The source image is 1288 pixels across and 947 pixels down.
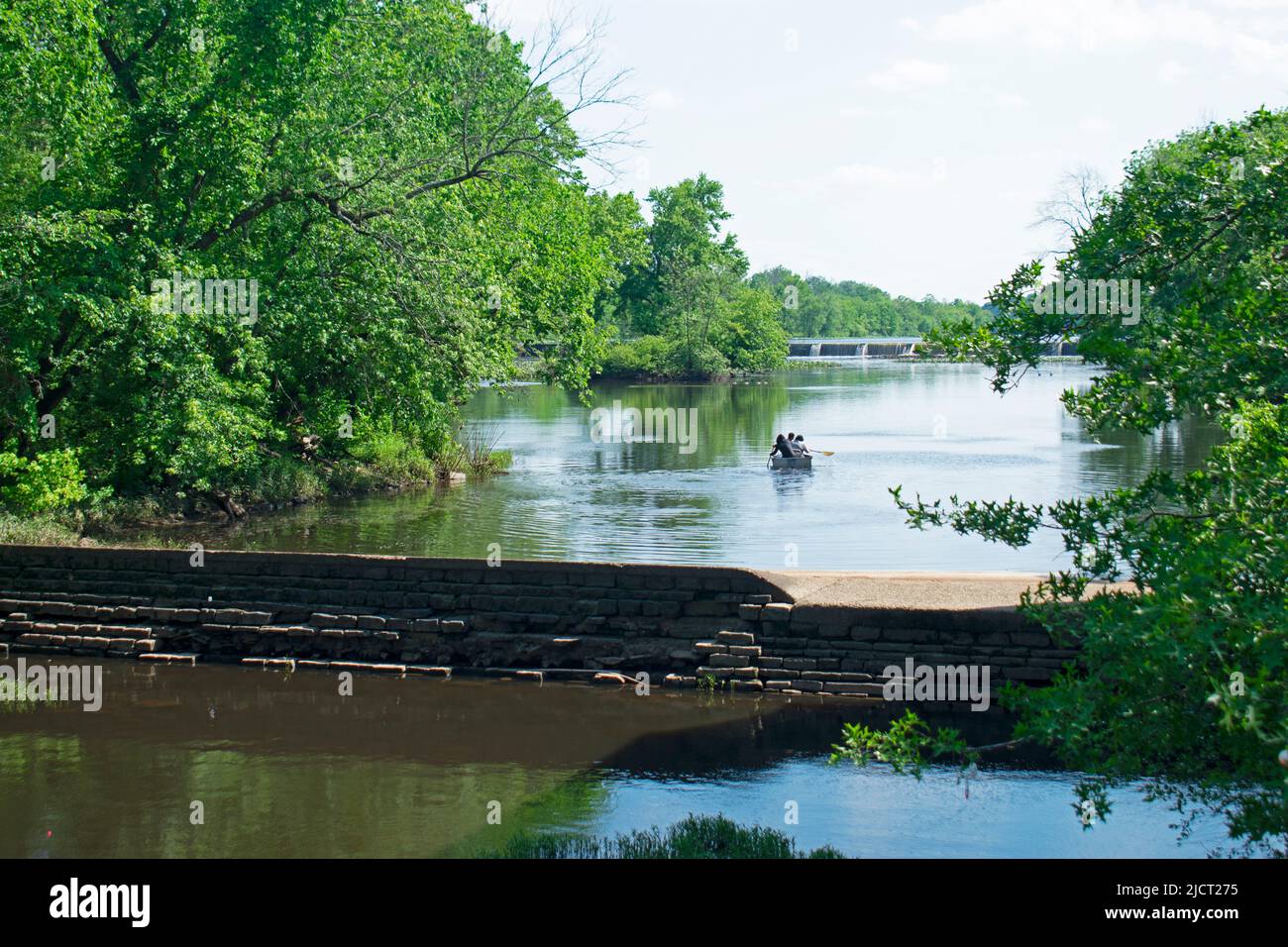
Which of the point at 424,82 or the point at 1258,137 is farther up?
the point at 424,82

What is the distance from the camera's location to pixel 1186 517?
7121 mm

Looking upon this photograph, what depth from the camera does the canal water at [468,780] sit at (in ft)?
30.6

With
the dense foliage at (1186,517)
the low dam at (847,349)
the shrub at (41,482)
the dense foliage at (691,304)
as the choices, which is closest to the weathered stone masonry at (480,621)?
the shrub at (41,482)

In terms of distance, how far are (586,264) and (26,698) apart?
20888 millimetres

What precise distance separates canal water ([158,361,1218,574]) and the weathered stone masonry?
227 inches

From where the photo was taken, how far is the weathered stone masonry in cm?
1247

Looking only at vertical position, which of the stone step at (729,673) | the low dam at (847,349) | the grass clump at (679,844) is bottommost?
the grass clump at (679,844)

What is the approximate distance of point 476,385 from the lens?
2602cm

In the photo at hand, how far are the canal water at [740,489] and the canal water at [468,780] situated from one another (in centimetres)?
742

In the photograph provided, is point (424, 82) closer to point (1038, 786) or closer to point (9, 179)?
point (9, 179)

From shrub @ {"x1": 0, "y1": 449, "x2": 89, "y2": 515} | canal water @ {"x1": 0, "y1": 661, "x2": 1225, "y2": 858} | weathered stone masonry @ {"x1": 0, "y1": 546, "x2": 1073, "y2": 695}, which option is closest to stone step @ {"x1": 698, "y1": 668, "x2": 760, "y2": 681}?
weathered stone masonry @ {"x1": 0, "y1": 546, "x2": 1073, "y2": 695}

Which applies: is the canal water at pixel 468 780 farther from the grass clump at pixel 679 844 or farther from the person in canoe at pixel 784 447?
the person in canoe at pixel 784 447

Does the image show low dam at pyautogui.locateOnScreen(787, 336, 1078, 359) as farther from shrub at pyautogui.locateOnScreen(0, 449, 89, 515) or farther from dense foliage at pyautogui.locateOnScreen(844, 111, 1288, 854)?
dense foliage at pyautogui.locateOnScreen(844, 111, 1288, 854)
